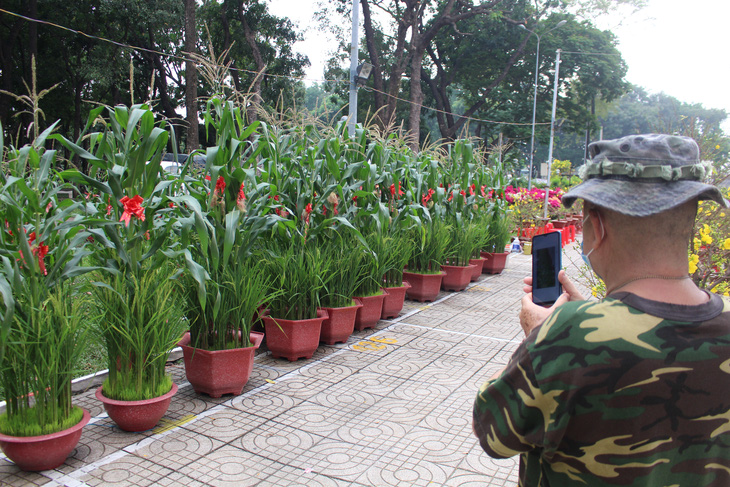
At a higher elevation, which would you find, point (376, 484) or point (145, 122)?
point (145, 122)

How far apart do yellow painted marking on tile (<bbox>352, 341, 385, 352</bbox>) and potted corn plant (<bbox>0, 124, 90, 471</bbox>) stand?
2.96m

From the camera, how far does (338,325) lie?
19.1ft

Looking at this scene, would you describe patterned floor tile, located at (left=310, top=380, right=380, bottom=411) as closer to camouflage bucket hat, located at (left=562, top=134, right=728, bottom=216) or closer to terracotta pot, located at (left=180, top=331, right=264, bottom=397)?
terracotta pot, located at (left=180, top=331, right=264, bottom=397)

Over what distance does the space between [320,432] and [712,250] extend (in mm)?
3892

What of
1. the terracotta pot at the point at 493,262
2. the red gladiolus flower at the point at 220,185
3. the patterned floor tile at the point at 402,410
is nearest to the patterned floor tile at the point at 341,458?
the patterned floor tile at the point at 402,410

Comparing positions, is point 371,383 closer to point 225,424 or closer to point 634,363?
point 225,424

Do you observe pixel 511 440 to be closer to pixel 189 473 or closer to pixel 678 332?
pixel 678 332

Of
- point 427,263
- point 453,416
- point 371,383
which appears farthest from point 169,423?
point 427,263

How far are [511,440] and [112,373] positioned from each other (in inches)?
128

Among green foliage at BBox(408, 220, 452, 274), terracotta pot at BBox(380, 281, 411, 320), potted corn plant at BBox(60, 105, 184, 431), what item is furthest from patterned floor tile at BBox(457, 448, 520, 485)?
green foliage at BBox(408, 220, 452, 274)

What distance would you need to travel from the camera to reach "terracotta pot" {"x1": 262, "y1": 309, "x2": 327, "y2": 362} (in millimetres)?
5211

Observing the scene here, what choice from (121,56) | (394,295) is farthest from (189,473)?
(121,56)

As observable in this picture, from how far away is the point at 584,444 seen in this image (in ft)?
4.08

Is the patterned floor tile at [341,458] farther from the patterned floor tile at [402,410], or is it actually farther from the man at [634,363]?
the man at [634,363]
